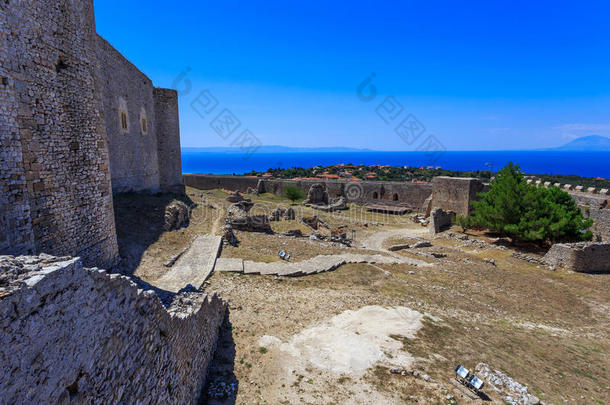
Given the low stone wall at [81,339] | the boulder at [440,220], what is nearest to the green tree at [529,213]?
the boulder at [440,220]

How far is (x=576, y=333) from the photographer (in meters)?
9.74

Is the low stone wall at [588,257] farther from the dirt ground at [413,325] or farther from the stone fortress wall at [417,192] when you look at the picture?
the stone fortress wall at [417,192]

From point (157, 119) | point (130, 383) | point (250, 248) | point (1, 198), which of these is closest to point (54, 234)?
point (1, 198)

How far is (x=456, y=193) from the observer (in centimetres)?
2558

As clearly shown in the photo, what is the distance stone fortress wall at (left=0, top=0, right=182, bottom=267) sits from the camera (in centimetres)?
508

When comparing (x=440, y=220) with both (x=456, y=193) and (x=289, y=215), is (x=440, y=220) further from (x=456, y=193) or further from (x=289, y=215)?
(x=289, y=215)

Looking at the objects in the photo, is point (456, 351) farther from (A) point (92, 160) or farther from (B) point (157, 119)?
(B) point (157, 119)

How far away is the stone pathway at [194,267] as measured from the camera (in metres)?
8.83

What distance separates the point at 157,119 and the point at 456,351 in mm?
19476

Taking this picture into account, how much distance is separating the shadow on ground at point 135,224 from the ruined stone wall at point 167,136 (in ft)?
13.9

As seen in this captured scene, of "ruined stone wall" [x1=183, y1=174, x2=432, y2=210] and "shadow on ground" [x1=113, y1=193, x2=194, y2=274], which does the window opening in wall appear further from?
"ruined stone wall" [x1=183, y1=174, x2=432, y2=210]

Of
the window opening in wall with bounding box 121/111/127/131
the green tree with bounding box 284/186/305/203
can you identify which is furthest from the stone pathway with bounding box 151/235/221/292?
the green tree with bounding box 284/186/305/203

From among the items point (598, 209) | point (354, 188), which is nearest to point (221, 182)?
point (354, 188)

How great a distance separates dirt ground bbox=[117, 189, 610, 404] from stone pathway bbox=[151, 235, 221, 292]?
1.27 feet
